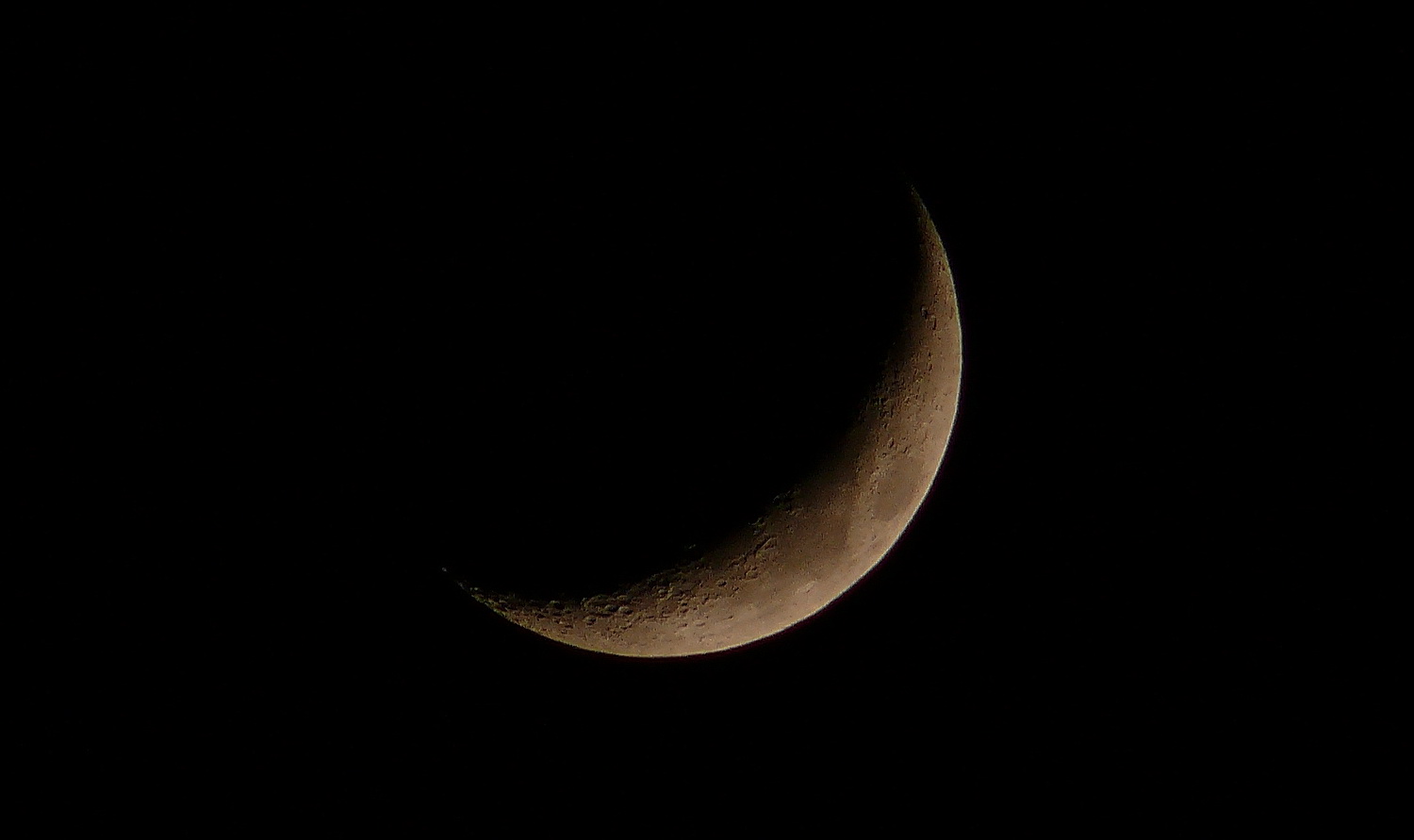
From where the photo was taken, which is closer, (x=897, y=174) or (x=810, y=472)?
(x=810, y=472)

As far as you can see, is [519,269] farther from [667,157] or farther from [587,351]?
[667,157]

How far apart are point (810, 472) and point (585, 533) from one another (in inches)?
22.7

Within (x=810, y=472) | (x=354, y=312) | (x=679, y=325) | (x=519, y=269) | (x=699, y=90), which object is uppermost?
(x=699, y=90)

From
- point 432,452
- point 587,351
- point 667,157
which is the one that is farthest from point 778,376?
point 432,452

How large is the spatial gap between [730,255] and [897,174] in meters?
0.74

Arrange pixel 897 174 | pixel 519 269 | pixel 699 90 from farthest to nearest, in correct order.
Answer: pixel 897 174, pixel 699 90, pixel 519 269

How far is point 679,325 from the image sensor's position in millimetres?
1793

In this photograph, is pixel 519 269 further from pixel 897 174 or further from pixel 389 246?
pixel 897 174

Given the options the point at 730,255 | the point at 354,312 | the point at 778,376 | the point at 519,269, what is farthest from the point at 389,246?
the point at 778,376

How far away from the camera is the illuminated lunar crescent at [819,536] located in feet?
6.82

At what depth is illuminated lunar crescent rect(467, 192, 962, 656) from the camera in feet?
6.82

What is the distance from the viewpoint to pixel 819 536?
2.17 metres

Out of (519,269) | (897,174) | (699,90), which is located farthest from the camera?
(897,174)

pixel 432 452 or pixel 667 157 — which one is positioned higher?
pixel 667 157
